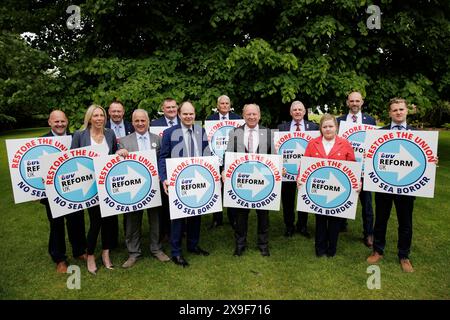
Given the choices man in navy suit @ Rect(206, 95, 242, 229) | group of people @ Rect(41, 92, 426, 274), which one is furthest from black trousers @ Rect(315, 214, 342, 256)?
man in navy suit @ Rect(206, 95, 242, 229)

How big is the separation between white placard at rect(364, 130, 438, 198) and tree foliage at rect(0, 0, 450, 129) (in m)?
3.23

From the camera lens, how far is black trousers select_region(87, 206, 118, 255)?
5.01m

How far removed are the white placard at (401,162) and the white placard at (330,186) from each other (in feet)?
0.78

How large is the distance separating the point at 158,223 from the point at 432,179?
12.7ft

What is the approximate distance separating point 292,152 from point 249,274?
215cm

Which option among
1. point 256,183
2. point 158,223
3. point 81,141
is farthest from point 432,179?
point 81,141

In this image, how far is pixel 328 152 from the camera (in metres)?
5.15

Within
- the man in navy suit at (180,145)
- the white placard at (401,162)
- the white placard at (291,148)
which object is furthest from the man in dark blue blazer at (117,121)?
the white placard at (401,162)

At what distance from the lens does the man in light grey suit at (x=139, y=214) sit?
5.12 metres

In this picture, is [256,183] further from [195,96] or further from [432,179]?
[195,96]

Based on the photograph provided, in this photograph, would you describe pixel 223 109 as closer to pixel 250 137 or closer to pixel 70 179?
pixel 250 137

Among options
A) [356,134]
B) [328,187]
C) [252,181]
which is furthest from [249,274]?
[356,134]

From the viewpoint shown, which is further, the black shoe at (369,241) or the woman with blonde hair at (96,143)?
the black shoe at (369,241)

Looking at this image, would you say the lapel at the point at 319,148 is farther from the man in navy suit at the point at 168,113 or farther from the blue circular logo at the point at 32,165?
the blue circular logo at the point at 32,165
